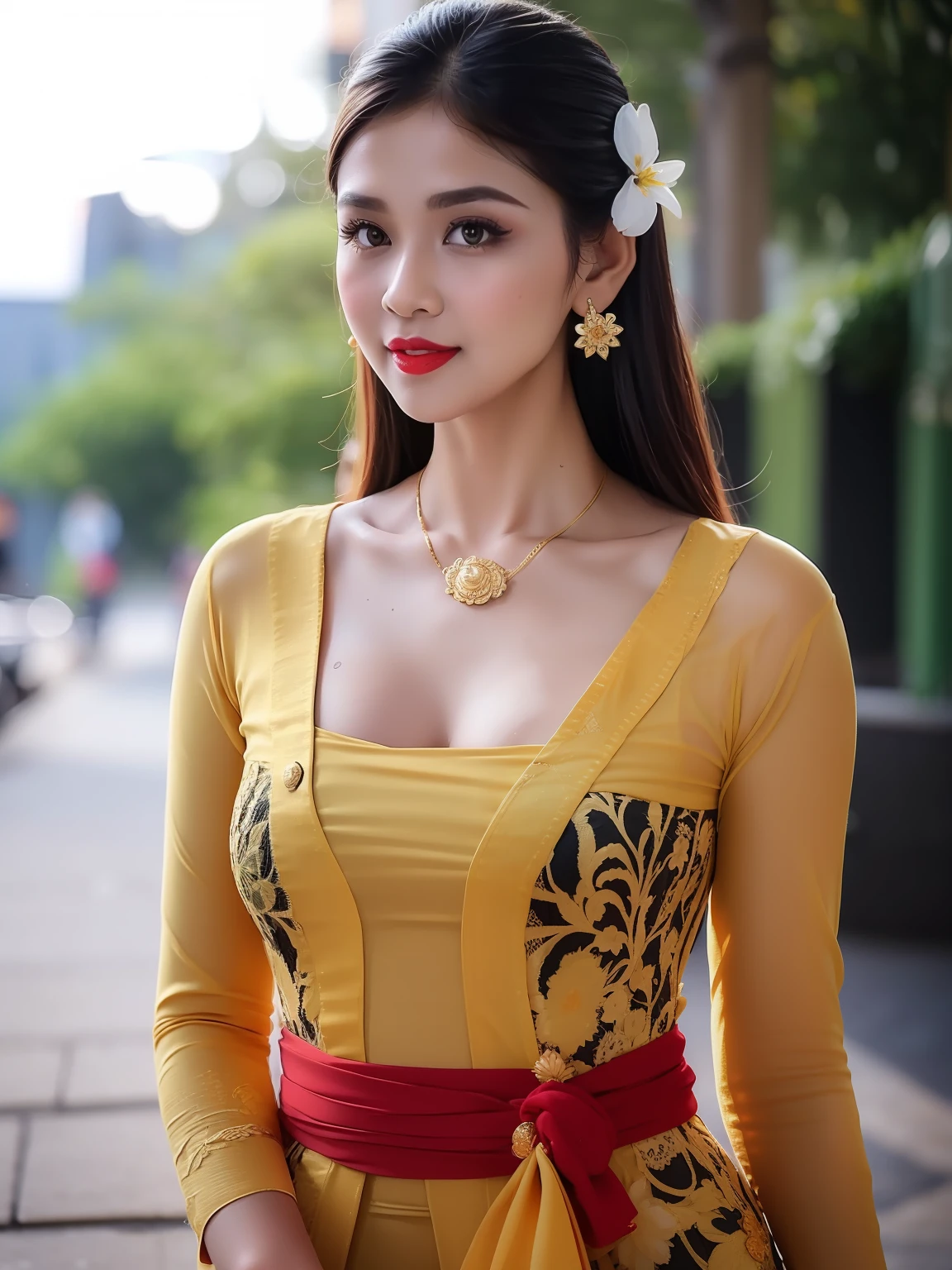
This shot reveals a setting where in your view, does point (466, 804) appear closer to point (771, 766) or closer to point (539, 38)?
point (771, 766)

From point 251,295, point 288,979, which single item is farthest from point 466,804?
point 251,295

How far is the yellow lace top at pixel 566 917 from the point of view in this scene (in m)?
1.16

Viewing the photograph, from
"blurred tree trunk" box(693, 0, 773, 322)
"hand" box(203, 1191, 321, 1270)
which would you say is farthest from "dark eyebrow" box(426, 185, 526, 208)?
"blurred tree trunk" box(693, 0, 773, 322)

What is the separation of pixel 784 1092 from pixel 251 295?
16176 mm

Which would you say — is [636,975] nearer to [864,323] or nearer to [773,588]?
[773,588]

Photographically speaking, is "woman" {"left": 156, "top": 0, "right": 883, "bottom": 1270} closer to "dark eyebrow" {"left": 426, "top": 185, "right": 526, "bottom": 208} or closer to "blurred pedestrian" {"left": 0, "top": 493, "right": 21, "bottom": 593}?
"dark eyebrow" {"left": 426, "top": 185, "right": 526, "bottom": 208}

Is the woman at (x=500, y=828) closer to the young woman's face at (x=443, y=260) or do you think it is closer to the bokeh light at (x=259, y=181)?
the young woman's face at (x=443, y=260)

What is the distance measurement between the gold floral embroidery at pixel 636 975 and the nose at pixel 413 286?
452mm

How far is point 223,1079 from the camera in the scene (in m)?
1.28

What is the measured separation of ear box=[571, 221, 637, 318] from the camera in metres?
1.37

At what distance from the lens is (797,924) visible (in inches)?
48.4

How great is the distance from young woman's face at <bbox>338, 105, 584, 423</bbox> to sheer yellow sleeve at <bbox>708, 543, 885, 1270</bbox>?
0.35 m

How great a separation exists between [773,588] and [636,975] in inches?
14.2

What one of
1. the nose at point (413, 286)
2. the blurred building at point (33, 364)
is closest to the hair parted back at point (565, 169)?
the nose at point (413, 286)
